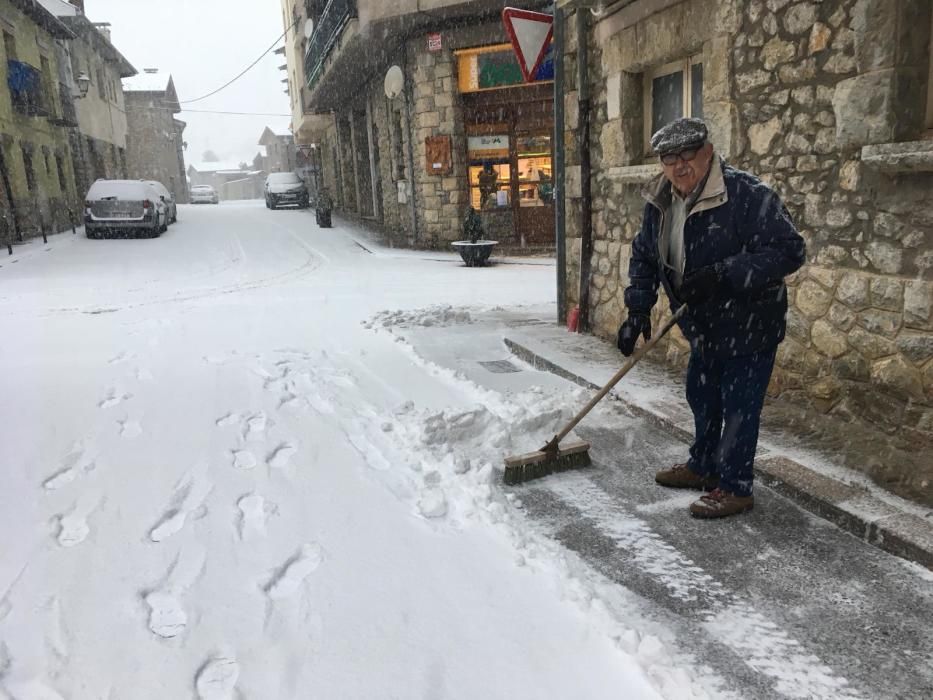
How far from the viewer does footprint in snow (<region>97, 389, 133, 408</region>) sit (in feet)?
16.1

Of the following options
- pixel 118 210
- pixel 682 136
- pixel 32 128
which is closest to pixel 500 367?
pixel 682 136

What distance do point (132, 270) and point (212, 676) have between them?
1253 centimetres

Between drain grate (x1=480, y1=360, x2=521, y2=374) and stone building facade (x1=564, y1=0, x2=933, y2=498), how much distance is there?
139 centimetres

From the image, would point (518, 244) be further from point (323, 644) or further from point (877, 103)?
point (323, 644)

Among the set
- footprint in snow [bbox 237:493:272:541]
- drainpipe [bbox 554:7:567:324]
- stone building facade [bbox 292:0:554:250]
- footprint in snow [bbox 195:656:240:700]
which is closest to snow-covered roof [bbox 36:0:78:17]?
stone building facade [bbox 292:0:554:250]

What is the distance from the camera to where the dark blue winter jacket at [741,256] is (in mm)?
2895

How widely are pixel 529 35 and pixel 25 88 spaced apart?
733 inches

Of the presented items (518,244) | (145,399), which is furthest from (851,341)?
(518,244)

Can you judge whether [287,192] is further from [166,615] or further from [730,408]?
[166,615]

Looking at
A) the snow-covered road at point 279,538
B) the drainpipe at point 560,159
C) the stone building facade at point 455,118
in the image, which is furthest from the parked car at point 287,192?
the drainpipe at point 560,159

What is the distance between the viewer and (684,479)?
11.7ft

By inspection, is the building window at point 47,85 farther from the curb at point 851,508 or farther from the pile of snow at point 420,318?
the curb at point 851,508

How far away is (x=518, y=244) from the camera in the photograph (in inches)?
603

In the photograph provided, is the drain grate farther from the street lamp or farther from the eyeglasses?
the street lamp
